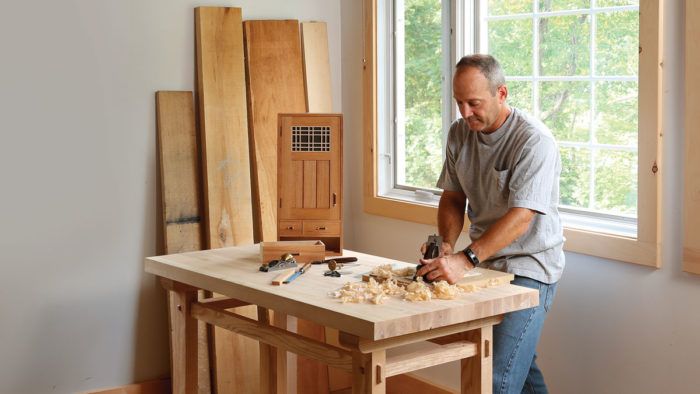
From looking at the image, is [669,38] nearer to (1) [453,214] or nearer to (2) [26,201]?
(1) [453,214]

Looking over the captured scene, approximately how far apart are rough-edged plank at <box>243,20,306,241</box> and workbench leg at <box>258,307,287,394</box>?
793mm

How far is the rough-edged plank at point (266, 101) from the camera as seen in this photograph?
4641 millimetres

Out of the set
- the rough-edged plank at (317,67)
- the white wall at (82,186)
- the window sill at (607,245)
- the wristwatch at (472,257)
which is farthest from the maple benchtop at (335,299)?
the rough-edged plank at (317,67)

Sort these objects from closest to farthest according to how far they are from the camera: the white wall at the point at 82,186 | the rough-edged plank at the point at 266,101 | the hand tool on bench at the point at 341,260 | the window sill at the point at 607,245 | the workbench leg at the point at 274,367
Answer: the window sill at the point at 607,245
the hand tool on bench at the point at 341,260
the workbench leg at the point at 274,367
the white wall at the point at 82,186
the rough-edged plank at the point at 266,101

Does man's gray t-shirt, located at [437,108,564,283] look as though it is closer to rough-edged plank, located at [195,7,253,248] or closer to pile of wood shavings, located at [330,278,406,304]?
→ pile of wood shavings, located at [330,278,406,304]

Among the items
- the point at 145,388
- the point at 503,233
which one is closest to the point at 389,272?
the point at 503,233

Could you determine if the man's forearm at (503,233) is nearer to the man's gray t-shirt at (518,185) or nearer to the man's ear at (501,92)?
the man's gray t-shirt at (518,185)

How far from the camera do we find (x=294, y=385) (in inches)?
164

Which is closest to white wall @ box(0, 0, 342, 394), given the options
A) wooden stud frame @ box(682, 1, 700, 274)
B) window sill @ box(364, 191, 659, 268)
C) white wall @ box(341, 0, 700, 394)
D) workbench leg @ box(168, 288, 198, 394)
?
workbench leg @ box(168, 288, 198, 394)

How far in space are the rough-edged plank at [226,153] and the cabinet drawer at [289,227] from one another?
87 centimetres

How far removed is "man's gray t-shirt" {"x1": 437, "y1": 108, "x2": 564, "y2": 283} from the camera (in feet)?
10.5

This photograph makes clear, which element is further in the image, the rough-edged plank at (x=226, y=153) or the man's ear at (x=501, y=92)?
the rough-edged plank at (x=226, y=153)

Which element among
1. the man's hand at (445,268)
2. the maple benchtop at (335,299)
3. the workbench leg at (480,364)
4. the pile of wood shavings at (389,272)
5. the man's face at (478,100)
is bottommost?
the workbench leg at (480,364)

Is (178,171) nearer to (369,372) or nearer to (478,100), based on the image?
(478,100)
